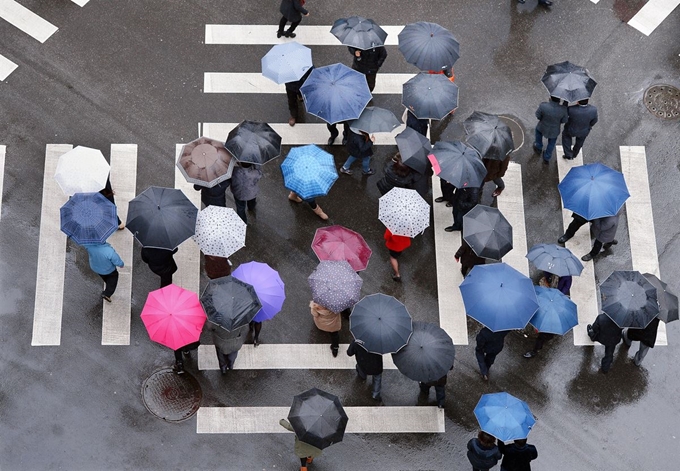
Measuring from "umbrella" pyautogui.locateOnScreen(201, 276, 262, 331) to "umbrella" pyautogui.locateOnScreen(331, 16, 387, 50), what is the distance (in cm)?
505

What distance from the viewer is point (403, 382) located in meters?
16.2

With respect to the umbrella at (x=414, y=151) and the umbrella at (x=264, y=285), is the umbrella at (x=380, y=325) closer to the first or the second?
the umbrella at (x=264, y=285)

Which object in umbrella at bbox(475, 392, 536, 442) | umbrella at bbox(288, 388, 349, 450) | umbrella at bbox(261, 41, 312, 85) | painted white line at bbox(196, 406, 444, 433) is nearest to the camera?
umbrella at bbox(288, 388, 349, 450)

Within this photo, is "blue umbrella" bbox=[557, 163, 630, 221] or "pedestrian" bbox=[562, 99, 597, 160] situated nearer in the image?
"blue umbrella" bbox=[557, 163, 630, 221]

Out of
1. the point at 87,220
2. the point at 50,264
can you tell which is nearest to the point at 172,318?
the point at 87,220

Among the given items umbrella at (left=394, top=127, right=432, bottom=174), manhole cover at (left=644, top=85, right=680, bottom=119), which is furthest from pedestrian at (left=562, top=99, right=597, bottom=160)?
umbrella at (left=394, top=127, right=432, bottom=174)

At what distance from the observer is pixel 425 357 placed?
1439 cm

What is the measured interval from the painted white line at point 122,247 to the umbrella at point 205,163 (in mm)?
2082

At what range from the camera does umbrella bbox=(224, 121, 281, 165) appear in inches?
619

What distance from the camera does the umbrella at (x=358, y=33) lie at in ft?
55.7

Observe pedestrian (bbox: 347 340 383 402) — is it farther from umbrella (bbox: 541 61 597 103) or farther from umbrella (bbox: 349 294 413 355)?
umbrella (bbox: 541 61 597 103)

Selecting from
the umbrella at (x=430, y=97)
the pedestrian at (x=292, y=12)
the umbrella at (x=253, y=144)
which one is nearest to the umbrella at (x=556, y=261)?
the umbrella at (x=430, y=97)

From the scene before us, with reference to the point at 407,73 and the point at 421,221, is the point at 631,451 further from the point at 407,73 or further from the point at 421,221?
the point at 407,73

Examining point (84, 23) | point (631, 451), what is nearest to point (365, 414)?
point (631, 451)
